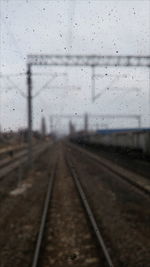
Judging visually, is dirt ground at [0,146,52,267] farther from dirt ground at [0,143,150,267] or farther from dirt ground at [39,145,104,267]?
dirt ground at [39,145,104,267]

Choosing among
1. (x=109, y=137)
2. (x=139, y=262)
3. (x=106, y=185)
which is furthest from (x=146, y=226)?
(x=109, y=137)

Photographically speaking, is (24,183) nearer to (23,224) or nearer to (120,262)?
(23,224)

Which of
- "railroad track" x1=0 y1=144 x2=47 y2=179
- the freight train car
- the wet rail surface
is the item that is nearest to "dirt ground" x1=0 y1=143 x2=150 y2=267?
the wet rail surface

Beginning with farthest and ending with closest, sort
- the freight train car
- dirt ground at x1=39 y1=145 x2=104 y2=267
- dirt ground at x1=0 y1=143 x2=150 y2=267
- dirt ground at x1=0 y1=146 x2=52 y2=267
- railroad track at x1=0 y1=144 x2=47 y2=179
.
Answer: railroad track at x1=0 y1=144 x2=47 y2=179
the freight train car
dirt ground at x1=0 y1=146 x2=52 y2=267
dirt ground at x1=0 y1=143 x2=150 y2=267
dirt ground at x1=39 y1=145 x2=104 y2=267

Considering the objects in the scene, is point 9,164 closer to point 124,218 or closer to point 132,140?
point 132,140

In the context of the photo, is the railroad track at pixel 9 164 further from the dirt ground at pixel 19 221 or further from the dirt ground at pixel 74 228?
the dirt ground at pixel 74 228

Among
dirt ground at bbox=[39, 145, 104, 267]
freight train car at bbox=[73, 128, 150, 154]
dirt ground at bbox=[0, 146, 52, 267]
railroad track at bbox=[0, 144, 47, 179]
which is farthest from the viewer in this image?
railroad track at bbox=[0, 144, 47, 179]

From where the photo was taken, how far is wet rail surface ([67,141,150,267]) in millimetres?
5613

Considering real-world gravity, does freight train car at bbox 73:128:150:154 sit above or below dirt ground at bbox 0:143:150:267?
above

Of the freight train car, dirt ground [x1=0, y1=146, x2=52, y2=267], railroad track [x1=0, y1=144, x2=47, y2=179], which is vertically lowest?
railroad track [x1=0, y1=144, x2=47, y2=179]

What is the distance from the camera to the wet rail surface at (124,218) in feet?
18.4

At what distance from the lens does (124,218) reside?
8109 mm

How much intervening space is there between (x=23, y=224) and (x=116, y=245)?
3.02 metres

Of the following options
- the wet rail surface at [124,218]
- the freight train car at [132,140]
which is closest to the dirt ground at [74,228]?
the wet rail surface at [124,218]
